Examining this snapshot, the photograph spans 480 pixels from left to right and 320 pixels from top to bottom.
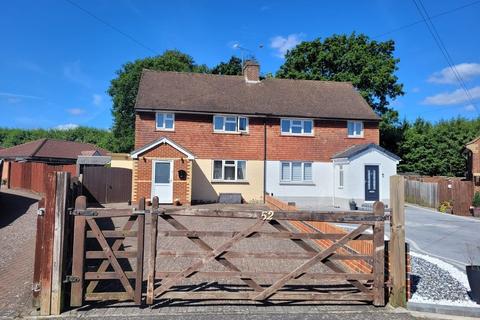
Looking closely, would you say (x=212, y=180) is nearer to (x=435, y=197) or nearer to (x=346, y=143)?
(x=346, y=143)

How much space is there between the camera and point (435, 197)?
23000 millimetres

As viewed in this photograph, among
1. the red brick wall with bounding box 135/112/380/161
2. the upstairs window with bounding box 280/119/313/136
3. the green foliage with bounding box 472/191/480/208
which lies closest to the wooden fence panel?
the red brick wall with bounding box 135/112/380/161

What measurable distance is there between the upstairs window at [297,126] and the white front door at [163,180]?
24.7 ft

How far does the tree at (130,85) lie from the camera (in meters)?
44.2

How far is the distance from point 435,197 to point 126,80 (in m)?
35.8

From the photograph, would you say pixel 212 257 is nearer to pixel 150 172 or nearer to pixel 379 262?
pixel 379 262

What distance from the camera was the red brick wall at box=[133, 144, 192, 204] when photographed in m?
20.2

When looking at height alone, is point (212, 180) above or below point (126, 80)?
below

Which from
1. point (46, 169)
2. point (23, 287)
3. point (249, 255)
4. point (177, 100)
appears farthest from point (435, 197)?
point (46, 169)

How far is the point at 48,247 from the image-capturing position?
17.4 ft

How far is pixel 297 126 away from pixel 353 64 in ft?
44.7

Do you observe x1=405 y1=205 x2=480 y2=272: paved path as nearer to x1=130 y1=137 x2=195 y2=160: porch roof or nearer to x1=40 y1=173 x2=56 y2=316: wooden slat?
x1=40 y1=173 x2=56 y2=316: wooden slat

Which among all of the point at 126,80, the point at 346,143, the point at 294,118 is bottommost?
the point at 346,143

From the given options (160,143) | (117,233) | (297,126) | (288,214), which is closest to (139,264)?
(117,233)
